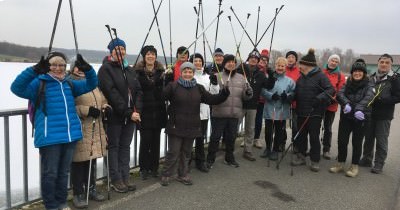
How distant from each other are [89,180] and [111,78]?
1207 mm

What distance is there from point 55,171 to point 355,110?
4.42 metres

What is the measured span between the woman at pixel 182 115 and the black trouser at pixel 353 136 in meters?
2.28

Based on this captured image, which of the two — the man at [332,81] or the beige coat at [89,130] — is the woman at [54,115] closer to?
the beige coat at [89,130]

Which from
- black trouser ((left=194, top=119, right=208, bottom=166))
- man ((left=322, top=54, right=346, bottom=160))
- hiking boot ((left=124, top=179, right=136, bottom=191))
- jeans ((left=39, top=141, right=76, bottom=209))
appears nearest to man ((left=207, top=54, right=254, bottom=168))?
black trouser ((left=194, top=119, right=208, bottom=166))

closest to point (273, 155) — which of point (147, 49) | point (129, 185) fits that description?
point (129, 185)

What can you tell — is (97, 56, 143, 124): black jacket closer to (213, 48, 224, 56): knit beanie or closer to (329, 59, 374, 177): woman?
(213, 48, 224, 56): knit beanie

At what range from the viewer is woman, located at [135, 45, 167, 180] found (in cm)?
441

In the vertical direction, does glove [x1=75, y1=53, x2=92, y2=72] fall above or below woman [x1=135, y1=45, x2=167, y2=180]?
above

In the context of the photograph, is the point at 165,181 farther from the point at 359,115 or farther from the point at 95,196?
the point at 359,115

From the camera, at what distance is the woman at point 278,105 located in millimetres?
5859

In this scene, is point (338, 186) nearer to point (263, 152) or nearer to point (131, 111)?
point (263, 152)

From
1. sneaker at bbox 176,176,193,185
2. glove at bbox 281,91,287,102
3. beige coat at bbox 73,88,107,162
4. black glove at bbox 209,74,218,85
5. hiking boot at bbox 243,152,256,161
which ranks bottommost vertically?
sneaker at bbox 176,176,193,185

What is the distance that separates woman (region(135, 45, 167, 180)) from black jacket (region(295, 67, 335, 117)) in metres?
2.43

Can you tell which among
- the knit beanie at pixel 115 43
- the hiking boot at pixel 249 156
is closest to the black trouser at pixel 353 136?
the hiking boot at pixel 249 156
